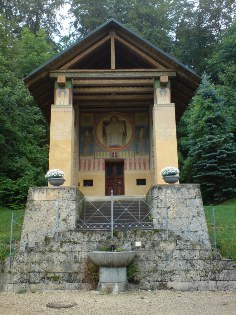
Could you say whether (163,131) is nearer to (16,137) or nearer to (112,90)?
(112,90)

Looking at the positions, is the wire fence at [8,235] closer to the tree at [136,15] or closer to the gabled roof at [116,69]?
the gabled roof at [116,69]

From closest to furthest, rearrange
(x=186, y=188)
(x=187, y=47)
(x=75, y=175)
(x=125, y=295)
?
1. (x=125, y=295)
2. (x=186, y=188)
3. (x=75, y=175)
4. (x=187, y=47)

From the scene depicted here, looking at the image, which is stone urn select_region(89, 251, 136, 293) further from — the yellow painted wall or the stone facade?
the yellow painted wall

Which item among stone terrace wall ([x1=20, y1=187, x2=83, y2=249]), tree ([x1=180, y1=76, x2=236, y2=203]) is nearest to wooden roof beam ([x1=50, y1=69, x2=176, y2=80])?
stone terrace wall ([x1=20, y1=187, x2=83, y2=249])

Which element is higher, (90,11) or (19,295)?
(90,11)

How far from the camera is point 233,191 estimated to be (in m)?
21.7

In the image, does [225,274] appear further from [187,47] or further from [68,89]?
[187,47]

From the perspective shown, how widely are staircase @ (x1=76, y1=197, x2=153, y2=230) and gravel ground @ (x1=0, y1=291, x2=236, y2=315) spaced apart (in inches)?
105

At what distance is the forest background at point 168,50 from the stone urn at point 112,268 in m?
12.8

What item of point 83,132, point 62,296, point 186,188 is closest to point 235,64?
point 83,132

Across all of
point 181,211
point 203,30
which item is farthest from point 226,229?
point 203,30

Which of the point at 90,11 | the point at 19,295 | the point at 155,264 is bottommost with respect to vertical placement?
the point at 19,295

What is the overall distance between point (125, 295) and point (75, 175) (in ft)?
30.4

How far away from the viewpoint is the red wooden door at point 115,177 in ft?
61.4
